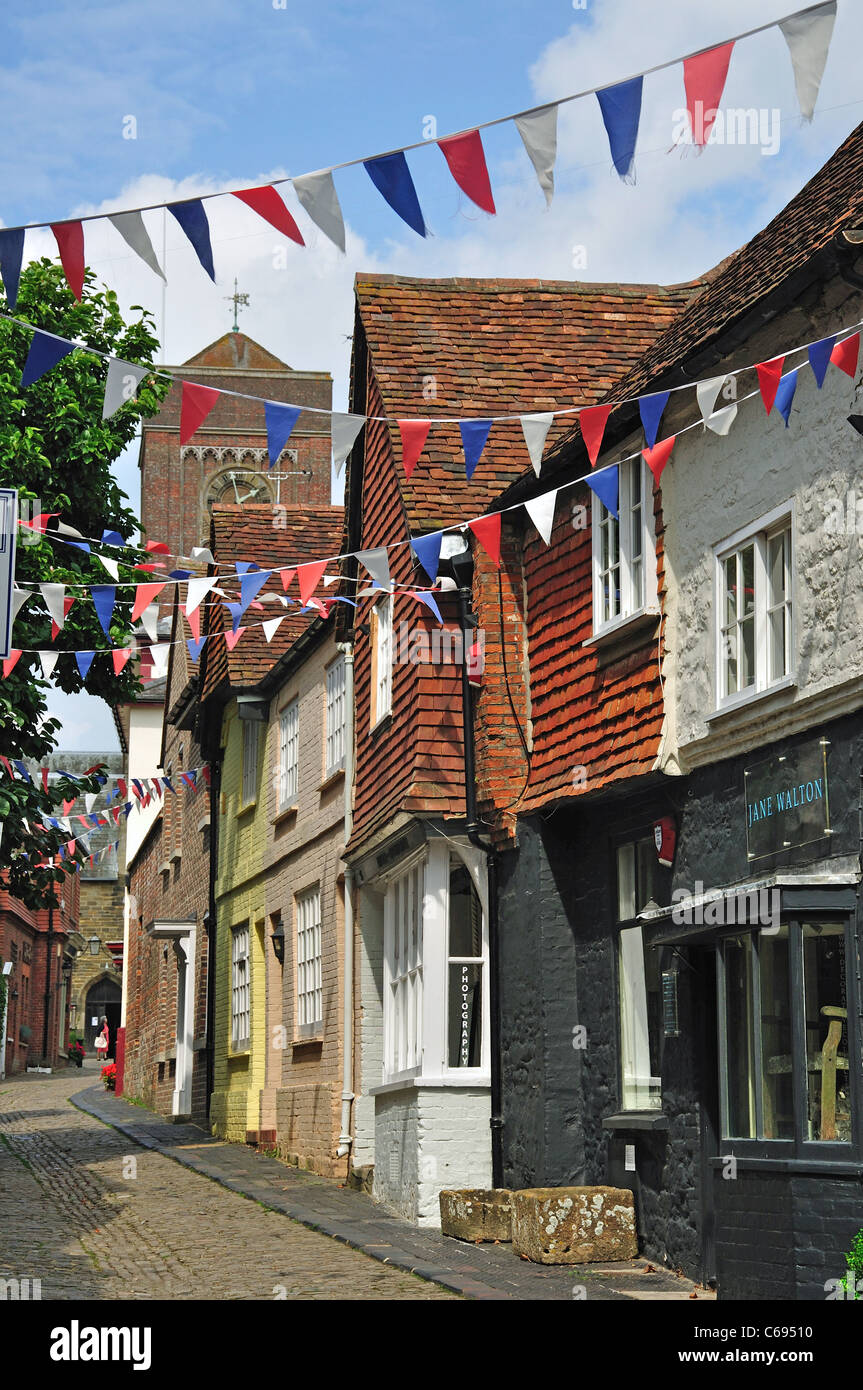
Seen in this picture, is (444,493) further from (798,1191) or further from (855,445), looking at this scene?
(798,1191)

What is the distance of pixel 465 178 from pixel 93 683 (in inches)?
490

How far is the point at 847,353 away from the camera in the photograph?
8477 millimetres

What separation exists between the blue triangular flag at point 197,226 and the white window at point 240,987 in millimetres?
15792

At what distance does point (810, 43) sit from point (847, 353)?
96.6 inches

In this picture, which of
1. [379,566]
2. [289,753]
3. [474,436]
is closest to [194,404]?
[474,436]

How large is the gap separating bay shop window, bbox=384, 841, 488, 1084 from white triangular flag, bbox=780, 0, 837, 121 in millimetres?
8246

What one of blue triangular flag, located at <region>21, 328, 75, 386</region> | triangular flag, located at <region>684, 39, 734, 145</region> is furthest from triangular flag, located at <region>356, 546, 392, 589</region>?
triangular flag, located at <region>684, 39, 734, 145</region>

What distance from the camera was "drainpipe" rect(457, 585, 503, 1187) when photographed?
1302cm

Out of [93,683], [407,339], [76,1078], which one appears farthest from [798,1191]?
[76,1078]

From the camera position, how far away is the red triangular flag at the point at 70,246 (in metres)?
7.51

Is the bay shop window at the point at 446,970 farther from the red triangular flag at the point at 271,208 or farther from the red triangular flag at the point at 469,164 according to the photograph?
Answer: the red triangular flag at the point at 469,164

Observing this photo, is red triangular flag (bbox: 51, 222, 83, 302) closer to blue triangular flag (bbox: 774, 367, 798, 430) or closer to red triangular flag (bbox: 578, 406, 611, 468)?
red triangular flag (bbox: 578, 406, 611, 468)

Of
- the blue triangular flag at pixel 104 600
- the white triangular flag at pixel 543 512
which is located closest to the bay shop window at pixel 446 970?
the blue triangular flag at pixel 104 600
